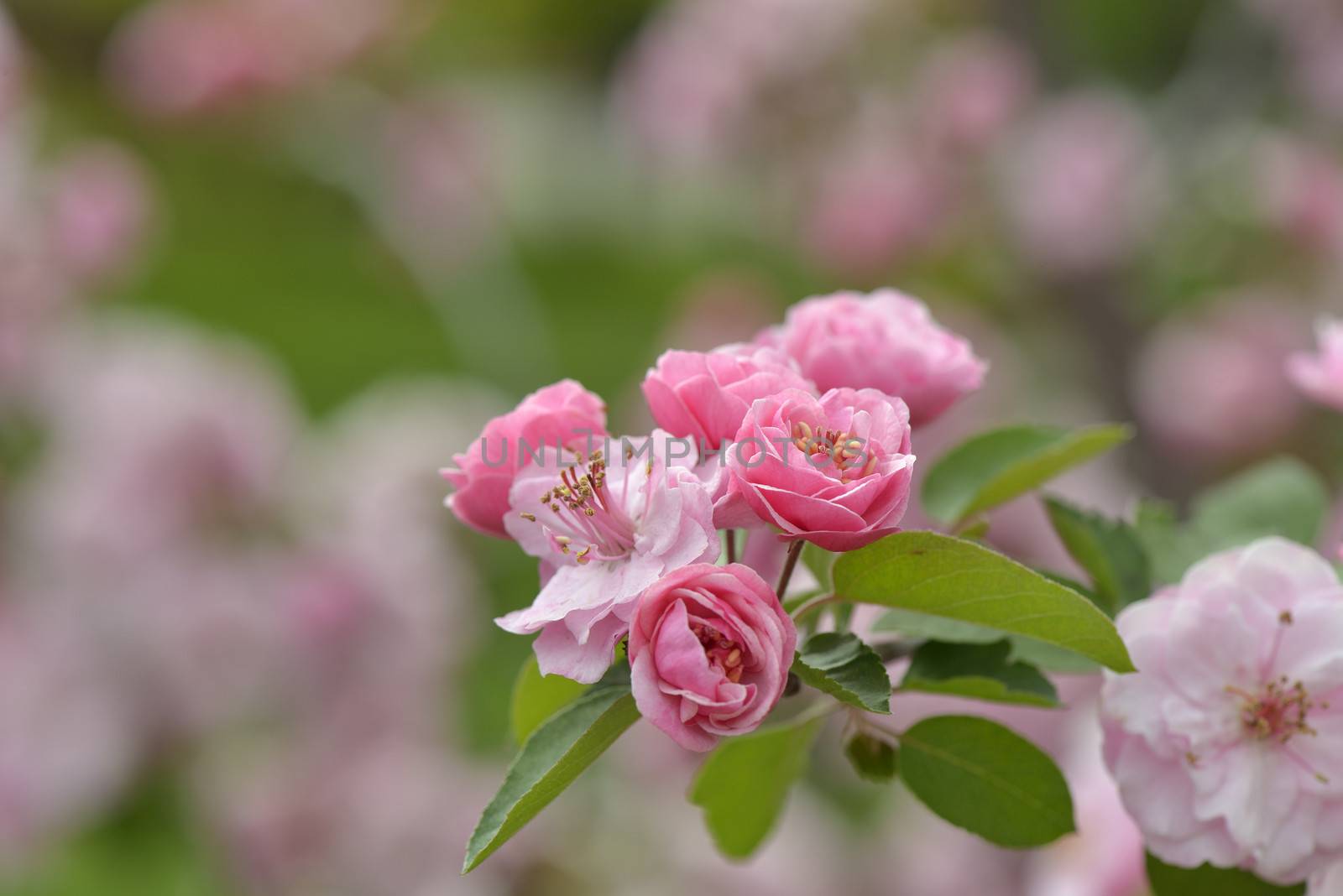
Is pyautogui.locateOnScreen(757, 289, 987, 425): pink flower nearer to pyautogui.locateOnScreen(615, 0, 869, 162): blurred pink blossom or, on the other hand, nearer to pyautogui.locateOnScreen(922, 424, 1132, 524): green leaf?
pyautogui.locateOnScreen(922, 424, 1132, 524): green leaf

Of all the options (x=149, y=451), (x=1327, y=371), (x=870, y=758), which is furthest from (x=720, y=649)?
(x=149, y=451)

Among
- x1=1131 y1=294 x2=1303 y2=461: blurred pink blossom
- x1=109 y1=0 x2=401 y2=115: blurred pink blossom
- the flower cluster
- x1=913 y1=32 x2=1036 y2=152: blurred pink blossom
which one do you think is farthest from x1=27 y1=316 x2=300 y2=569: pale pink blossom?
x1=1131 y1=294 x2=1303 y2=461: blurred pink blossom

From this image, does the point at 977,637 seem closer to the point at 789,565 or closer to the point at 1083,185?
the point at 789,565

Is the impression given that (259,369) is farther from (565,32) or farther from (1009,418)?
(565,32)

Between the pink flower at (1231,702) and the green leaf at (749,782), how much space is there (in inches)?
4.0

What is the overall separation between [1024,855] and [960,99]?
0.86 meters

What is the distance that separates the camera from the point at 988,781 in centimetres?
37

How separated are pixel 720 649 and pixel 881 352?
12 centimetres

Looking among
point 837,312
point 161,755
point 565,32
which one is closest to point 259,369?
point 161,755

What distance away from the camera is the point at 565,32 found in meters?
6.03

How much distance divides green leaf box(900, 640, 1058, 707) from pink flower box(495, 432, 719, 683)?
104 mm

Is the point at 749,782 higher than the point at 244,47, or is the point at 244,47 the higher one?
the point at 749,782

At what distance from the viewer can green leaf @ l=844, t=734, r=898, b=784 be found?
386 millimetres

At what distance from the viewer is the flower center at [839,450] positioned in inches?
12.1
